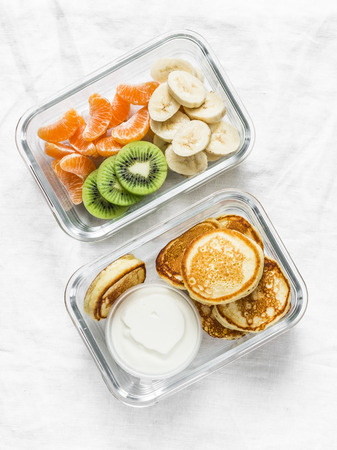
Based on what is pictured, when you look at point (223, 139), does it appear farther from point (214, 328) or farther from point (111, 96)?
point (214, 328)

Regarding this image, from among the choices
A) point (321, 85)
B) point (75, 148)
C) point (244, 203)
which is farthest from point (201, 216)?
point (321, 85)

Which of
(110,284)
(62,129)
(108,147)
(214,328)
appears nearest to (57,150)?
(62,129)

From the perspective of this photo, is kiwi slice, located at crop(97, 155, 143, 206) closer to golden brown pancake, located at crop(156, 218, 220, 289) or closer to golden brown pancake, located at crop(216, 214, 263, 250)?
golden brown pancake, located at crop(156, 218, 220, 289)

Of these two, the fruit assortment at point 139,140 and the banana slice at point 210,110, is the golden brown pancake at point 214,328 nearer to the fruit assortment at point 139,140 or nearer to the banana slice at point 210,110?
the fruit assortment at point 139,140

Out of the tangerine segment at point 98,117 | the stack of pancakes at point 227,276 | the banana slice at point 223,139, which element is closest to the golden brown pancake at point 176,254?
the stack of pancakes at point 227,276

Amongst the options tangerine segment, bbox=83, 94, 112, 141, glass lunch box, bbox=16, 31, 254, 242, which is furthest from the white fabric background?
tangerine segment, bbox=83, 94, 112, 141

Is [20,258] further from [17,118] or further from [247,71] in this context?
[247,71]
